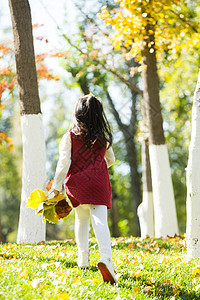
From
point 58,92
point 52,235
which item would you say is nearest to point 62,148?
point 58,92

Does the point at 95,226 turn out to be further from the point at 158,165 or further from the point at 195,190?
the point at 158,165

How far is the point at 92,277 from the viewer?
368 centimetres

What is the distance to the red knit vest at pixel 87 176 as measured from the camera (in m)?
3.68

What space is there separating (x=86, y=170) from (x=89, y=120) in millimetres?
486

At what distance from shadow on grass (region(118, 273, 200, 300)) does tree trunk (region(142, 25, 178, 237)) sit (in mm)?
4063

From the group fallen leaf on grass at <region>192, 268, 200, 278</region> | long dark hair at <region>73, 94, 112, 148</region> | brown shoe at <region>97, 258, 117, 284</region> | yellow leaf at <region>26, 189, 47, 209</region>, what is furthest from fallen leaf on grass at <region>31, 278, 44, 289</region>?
fallen leaf on grass at <region>192, 268, 200, 278</region>

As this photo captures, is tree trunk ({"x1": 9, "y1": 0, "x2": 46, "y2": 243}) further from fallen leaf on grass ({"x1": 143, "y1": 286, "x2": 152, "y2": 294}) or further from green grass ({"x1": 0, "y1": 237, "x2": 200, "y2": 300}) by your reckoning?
fallen leaf on grass ({"x1": 143, "y1": 286, "x2": 152, "y2": 294})

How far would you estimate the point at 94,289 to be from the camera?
3.31m

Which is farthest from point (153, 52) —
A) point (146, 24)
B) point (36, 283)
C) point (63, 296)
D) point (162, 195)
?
point (63, 296)

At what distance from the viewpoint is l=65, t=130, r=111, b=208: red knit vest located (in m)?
3.68

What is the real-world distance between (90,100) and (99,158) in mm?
573

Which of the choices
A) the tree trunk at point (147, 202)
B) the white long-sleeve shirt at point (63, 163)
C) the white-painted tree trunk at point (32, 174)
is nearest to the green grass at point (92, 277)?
the white long-sleeve shirt at point (63, 163)

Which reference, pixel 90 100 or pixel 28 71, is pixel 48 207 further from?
pixel 28 71

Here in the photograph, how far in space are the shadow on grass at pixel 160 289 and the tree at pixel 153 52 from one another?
408 cm
